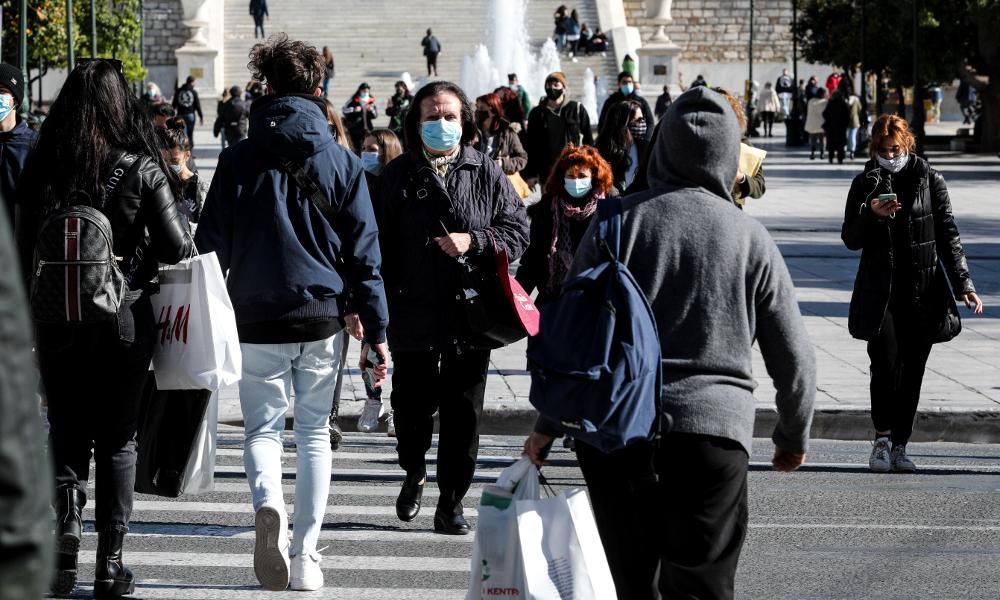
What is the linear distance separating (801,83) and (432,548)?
4872cm

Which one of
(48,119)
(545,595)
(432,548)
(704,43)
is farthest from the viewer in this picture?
(704,43)

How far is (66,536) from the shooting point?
16.7 ft

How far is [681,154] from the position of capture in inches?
153

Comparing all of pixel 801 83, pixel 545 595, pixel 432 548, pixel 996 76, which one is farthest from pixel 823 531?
pixel 801 83

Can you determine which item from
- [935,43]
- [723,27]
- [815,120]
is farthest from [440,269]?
[723,27]

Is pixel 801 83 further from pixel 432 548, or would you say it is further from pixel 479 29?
pixel 432 548

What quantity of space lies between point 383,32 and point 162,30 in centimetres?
1805

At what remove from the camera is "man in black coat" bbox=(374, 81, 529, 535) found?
20.5 feet

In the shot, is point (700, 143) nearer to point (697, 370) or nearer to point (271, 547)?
point (697, 370)

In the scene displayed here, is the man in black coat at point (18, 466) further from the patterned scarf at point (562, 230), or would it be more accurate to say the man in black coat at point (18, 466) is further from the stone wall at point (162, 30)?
the stone wall at point (162, 30)

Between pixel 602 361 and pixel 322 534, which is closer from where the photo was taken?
pixel 602 361

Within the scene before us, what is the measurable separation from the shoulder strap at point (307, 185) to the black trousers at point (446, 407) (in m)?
1.12

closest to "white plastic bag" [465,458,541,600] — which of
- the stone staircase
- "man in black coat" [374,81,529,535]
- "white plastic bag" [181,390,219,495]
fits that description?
"white plastic bag" [181,390,219,495]

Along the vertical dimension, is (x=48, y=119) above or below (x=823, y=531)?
above
